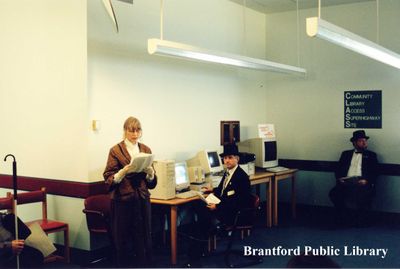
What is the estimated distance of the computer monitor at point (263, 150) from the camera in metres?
7.09

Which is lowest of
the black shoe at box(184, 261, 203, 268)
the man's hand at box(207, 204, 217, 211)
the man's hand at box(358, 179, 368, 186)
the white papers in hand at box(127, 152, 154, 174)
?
the black shoe at box(184, 261, 203, 268)

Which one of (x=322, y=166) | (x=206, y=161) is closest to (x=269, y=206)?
(x=206, y=161)

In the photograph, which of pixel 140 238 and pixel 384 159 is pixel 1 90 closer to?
pixel 140 238

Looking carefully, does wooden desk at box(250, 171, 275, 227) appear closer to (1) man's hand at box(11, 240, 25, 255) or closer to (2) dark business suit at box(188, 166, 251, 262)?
(2) dark business suit at box(188, 166, 251, 262)

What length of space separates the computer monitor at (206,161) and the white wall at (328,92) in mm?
2048

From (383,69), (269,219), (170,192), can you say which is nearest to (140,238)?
(170,192)

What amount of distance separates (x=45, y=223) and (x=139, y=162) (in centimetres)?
134

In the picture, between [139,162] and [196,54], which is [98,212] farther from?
[196,54]

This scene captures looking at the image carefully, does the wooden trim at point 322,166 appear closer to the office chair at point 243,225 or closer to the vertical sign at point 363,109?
the vertical sign at point 363,109

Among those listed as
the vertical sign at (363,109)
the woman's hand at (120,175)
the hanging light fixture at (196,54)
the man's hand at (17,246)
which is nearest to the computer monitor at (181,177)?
the woman's hand at (120,175)

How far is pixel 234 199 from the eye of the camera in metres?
5.05

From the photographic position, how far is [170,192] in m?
5.17

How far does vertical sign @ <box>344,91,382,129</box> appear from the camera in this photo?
710 centimetres

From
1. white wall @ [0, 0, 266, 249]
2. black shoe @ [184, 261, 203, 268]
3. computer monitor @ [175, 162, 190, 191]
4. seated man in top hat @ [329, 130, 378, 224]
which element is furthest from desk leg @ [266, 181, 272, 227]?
black shoe @ [184, 261, 203, 268]
